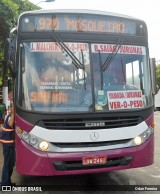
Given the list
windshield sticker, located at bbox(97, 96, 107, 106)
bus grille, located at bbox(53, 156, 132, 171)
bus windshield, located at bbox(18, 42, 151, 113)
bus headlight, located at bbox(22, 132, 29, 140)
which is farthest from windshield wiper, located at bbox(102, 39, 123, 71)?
bus headlight, located at bbox(22, 132, 29, 140)

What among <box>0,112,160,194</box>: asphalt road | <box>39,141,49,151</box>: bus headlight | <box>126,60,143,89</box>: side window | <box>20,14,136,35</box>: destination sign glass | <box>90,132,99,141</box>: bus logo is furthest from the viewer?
<box>0,112,160,194</box>: asphalt road

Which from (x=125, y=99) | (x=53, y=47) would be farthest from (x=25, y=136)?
(x=125, y=99)

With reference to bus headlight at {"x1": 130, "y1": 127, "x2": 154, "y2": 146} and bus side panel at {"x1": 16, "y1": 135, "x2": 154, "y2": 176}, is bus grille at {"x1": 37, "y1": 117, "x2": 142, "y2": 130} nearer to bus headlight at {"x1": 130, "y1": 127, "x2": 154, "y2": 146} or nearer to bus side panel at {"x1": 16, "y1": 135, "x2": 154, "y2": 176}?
bus headlight at {"x1": 130, "y1": 127, "x2": 154, "y2": 146}

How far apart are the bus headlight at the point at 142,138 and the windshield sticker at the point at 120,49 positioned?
134 cm

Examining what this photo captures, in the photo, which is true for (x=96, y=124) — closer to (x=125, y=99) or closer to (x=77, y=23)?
(x=125, y=99)

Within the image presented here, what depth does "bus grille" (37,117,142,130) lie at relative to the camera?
18.4 feet

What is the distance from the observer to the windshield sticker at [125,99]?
19.6ft

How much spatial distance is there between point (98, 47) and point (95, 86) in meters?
0.68

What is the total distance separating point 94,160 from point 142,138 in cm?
91

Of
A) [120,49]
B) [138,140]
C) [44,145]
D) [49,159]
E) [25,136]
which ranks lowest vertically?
[49,159]

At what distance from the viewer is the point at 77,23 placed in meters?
6.20

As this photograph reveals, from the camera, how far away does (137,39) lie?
6.37 m

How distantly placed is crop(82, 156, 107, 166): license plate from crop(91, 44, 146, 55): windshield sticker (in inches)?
68.5

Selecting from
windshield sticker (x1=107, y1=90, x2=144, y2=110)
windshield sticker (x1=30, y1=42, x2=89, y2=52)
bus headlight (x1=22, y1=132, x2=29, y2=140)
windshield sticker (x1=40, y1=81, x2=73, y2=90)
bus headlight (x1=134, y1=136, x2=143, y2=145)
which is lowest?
bus headlight (x1=134, y1=136, x2=143, y2=145)
